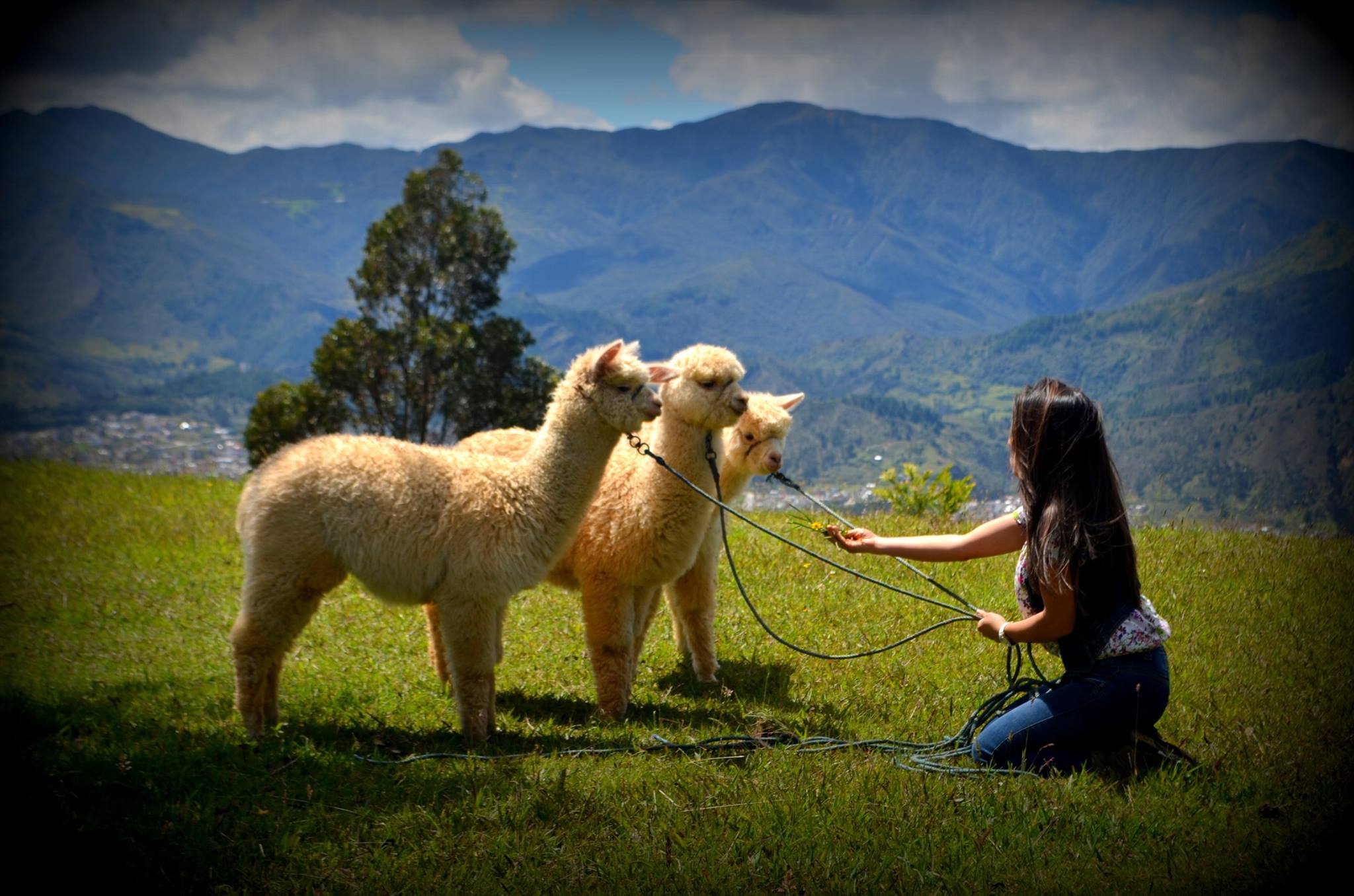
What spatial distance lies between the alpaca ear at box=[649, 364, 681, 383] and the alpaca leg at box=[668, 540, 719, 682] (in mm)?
1494

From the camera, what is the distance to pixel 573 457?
6336 mm

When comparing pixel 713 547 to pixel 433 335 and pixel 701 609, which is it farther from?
pixel 433 335

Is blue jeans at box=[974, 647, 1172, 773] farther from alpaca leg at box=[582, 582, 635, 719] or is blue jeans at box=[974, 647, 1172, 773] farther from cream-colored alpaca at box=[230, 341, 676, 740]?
cream-colored alpaca at box=[230, 341, 676, 740]

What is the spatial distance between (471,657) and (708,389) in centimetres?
239

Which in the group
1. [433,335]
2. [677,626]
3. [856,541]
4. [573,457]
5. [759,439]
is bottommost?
[677,626]

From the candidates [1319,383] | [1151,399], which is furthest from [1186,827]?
[1151,399]

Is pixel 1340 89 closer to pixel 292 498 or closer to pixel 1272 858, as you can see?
pixel 1272 858

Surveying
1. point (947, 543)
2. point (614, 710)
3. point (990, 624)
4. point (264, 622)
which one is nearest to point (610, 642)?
point (614, 710)

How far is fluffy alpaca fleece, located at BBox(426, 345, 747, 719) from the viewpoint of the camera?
6.64m

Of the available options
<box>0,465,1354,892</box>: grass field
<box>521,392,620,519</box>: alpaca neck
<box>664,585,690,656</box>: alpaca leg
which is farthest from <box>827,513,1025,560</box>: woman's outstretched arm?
<box>664,585,690,656</box>: alpaca leg

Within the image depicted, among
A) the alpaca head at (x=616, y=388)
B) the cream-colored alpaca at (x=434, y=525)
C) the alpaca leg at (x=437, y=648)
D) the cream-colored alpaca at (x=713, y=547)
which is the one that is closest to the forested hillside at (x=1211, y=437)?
the cream-colored alpaca at (x=713, y=547)

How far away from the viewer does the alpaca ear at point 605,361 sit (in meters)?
6.22

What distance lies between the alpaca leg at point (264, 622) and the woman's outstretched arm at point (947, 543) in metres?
3.20

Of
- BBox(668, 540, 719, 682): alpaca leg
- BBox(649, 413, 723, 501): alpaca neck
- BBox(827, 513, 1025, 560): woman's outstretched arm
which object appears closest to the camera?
BBox(827, 513, 1025, 560): woman's outstretched arm
